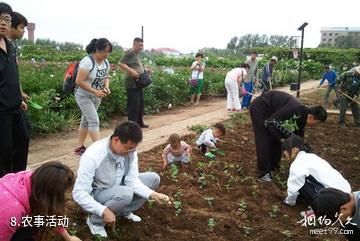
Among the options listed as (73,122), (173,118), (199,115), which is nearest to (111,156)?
(73,122)

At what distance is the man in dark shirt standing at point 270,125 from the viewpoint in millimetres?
5113

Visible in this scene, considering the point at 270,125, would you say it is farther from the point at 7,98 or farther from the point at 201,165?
the point at 7,98

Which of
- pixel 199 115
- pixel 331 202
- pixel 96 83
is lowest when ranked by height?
pixel 199 115

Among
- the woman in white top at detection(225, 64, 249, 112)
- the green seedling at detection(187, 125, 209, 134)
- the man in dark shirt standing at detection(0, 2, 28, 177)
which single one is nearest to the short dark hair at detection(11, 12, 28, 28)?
the man in dark shirt standing at detection(0, 2, 28, 177)

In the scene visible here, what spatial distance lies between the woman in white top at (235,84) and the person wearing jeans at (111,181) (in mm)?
7196

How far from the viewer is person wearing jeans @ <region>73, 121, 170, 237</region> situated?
10.6ft

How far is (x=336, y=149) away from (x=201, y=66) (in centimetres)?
512

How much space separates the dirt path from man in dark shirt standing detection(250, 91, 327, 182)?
1.80 metres

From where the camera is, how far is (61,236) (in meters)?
3.24

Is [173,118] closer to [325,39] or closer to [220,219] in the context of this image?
[220,219]

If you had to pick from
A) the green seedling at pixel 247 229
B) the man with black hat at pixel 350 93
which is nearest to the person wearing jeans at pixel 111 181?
the green seedling at pixel 247 229

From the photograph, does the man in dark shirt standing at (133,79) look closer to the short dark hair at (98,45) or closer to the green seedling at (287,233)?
the short dark hair at (98,45)

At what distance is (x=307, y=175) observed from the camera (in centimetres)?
429

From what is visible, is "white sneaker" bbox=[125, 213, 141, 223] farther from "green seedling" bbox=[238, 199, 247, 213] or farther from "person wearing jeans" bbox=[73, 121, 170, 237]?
"green seedling" bbox=[238, 199, 247, 213]
